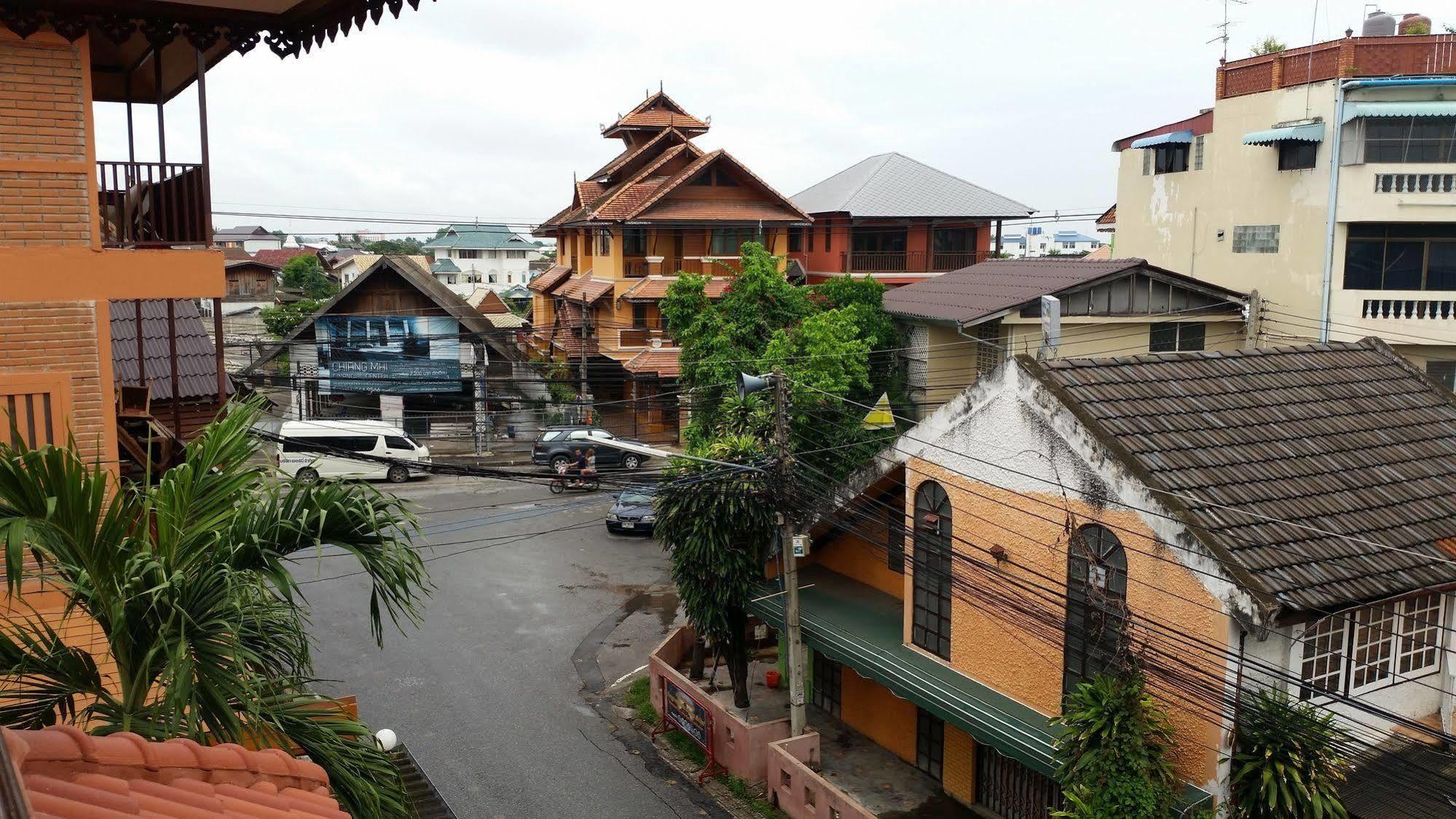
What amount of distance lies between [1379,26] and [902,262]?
19.3 metres

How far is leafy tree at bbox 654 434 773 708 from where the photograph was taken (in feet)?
59.7

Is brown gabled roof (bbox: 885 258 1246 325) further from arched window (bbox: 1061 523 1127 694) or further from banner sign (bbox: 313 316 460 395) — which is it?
banner sign (bbox: 313 316 460 395)

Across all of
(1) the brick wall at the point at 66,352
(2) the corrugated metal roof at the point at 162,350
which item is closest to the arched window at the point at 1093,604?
(1) the brick wall at the point at 66,352

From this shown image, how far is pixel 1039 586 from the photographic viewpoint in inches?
555

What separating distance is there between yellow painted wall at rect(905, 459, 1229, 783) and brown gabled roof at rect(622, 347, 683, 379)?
2444 cm

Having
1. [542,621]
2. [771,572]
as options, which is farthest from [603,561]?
[771,572]

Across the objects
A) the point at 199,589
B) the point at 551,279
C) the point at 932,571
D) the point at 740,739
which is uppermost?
the point at 551,279

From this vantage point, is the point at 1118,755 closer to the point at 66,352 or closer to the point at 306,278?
the point at 66,352

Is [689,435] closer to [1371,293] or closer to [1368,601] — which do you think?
[1368,601]

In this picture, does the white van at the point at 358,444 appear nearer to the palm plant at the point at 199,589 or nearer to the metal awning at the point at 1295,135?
the metal awning at the point at 1295,135

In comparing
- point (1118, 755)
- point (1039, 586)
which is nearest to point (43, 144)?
point (1039, 586)

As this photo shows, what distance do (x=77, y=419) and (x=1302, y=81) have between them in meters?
31.3

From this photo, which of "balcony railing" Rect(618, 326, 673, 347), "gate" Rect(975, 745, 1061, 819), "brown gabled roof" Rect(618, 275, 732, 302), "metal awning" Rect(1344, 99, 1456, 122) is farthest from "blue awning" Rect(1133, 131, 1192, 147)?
"gate" Rect(975, 745, 1061, 819)

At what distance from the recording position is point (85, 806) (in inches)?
193
